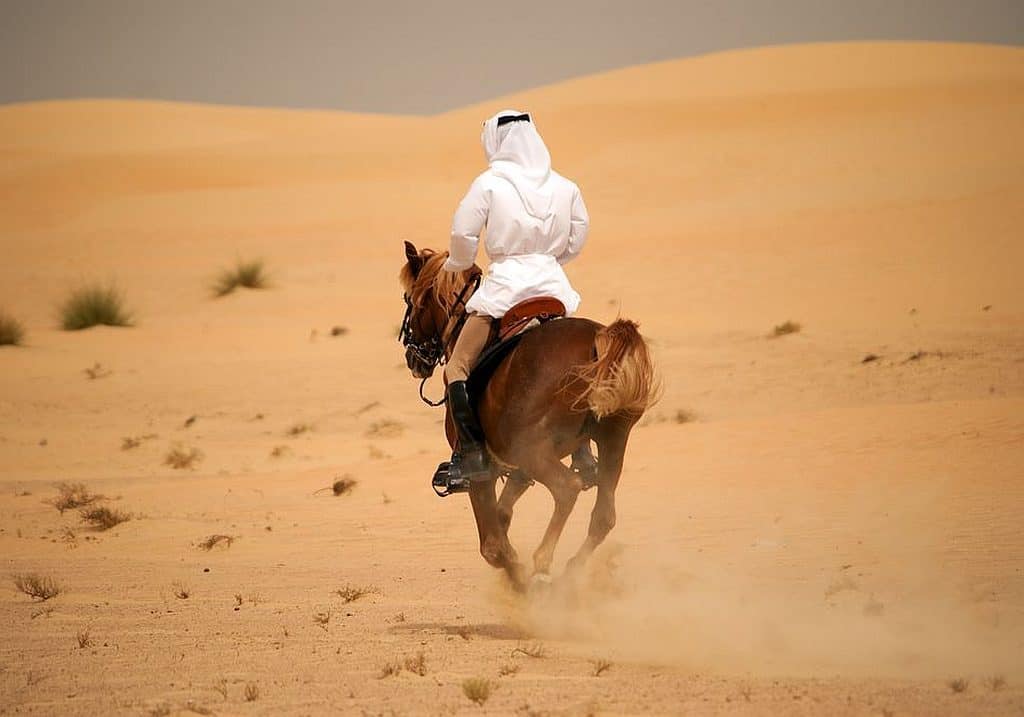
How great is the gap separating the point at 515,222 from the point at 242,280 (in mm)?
21755

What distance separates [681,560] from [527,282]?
3.09 m

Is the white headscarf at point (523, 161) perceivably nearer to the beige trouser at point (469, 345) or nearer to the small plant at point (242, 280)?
the beige trouser at point (469, 345)

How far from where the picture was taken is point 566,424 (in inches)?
276

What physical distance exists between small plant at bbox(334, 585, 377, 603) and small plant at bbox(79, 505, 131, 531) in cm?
371

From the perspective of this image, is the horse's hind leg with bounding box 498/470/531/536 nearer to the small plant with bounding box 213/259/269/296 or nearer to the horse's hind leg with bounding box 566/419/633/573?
the horse's hind leg with bounding box 566/419/633/573

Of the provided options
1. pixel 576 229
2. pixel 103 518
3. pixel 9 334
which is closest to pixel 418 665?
pixel 576 229

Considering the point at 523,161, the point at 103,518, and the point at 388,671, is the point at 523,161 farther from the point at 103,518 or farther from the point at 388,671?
the point at 103,518

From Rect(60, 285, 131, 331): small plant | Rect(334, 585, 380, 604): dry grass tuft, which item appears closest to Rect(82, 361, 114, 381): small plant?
Rect(60, 285, 131, 331): small plant

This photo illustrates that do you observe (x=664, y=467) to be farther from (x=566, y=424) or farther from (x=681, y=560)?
(x=566, y=424)

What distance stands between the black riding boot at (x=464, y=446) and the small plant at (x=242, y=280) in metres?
21.2

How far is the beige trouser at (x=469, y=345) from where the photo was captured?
23.9ft

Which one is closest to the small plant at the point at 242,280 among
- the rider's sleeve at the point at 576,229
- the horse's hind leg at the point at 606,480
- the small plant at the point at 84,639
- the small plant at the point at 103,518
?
the small plant at the point at 103,518

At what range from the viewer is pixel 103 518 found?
11.7 metres

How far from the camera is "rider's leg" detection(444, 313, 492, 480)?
7246 millimetres
